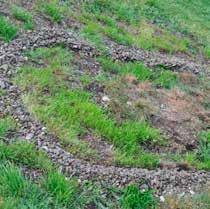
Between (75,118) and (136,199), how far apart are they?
7.81ft

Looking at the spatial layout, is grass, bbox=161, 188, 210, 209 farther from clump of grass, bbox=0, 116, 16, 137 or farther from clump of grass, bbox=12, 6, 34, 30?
clump of grass, bbox=12, 6, 34, 30

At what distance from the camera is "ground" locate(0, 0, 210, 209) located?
805cm

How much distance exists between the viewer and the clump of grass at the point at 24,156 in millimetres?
8047

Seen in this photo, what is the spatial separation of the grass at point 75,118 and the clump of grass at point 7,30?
55.1 inches

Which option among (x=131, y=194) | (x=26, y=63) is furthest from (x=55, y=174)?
(x=26, y=63)

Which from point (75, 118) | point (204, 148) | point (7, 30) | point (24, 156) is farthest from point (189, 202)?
point (7, 30)

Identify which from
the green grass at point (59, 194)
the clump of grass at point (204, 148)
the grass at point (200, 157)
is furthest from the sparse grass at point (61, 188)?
the clump of grass at point (204, 148)

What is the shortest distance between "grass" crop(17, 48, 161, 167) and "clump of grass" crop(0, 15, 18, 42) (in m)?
1.40

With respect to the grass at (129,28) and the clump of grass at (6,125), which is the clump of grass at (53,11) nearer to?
the grass at (129,28)

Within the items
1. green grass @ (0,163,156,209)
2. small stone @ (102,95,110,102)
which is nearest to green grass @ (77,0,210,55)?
small stone @ (102,95,110,102)

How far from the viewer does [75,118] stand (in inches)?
391

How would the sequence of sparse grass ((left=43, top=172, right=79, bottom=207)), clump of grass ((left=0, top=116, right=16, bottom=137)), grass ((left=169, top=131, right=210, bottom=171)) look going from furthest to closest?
grass ((left=169, top=131, right=210, bottom=171)) < clump of grass ((left=0, top=116, right=16, bottom=137)) < sparse grass ((left=43, top=172, right=79, bottom=207))

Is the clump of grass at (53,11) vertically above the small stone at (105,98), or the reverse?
the small stone at (105,98)

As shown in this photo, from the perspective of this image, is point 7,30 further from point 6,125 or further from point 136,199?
point 136,199
